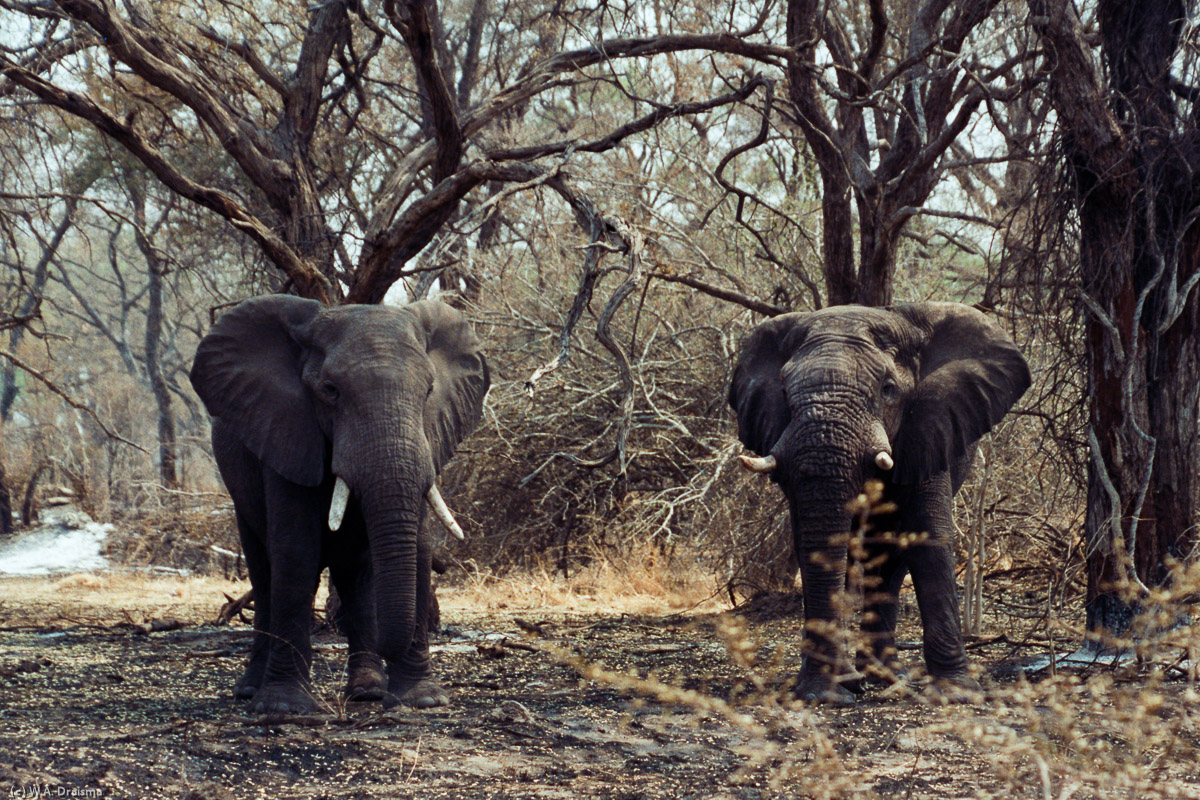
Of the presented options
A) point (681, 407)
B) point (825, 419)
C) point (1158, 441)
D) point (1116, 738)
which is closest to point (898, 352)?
point (825, 419)

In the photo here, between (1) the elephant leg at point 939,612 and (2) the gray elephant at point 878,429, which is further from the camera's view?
(1) the elephant leg at point 939,612

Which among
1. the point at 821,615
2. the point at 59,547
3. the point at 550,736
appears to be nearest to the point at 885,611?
the point at 821,615

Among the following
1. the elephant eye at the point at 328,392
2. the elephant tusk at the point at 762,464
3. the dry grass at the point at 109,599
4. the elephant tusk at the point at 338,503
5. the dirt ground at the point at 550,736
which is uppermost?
the elephant eye at the point at 328,392

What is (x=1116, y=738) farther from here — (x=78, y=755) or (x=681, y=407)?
(x=681, y=407)

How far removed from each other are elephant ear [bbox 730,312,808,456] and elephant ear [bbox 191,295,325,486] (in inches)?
87.8

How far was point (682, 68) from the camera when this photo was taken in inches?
638

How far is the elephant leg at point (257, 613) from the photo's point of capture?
639 cm

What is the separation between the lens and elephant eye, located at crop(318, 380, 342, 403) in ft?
19.5

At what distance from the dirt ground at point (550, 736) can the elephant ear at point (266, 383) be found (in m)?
1.18

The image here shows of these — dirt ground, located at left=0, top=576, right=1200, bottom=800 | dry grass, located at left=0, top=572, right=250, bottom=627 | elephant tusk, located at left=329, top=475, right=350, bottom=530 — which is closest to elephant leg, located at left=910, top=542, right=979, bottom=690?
dirt ground, located at left=0, top=576, right=1200, bottom=800

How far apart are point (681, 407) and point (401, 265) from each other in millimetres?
3794

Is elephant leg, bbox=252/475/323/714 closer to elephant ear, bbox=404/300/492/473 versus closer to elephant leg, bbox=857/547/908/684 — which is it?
elephant ear, bbox=404/300/492/473

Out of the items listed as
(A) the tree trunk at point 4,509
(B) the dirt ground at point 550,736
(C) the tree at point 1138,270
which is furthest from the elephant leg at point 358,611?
(A) the tree trunk at point 4,509

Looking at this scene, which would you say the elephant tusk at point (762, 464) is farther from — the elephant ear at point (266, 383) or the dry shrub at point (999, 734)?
the elephant ear at point (266, 383)
